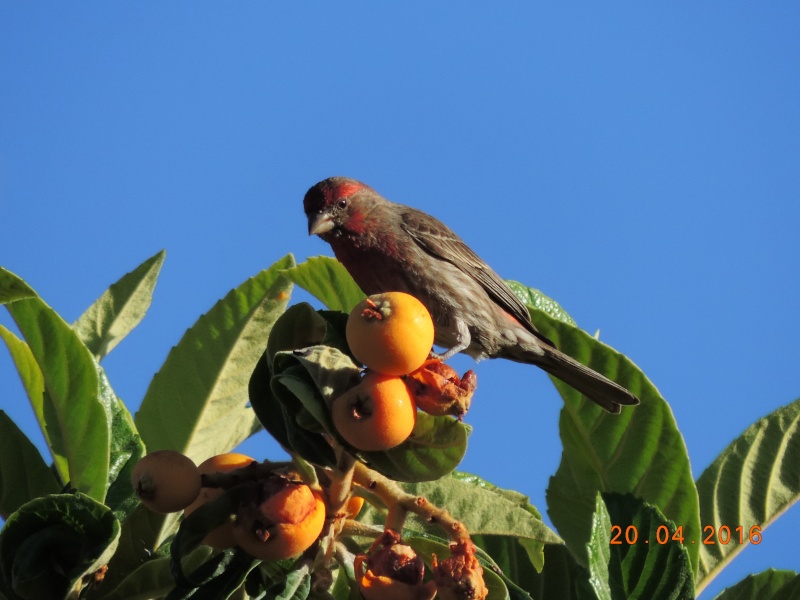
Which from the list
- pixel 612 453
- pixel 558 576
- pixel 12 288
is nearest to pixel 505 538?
pixel 558 576

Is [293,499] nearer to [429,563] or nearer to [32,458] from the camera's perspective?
[429,563]

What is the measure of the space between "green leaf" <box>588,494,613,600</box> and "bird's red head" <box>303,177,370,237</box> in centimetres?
258

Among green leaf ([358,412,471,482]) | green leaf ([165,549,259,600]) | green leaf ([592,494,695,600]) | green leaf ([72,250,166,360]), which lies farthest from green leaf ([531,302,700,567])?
green leaf ([72,250,166,360])

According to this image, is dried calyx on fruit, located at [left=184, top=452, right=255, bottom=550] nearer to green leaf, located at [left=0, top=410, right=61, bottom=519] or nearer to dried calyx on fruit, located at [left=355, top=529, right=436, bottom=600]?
dried calyx on fruit, located at [left=355, top=529, right=436, bottom=600]

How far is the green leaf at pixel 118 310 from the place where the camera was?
11.4ft

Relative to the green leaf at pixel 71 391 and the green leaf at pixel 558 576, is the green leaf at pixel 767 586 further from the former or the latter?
the green leaf at pixel 71 391

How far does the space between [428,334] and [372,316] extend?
0.13 meters

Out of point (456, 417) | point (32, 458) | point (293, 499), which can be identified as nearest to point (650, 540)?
point (456, 417)

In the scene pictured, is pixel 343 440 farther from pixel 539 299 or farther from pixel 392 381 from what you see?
pixel 539 299

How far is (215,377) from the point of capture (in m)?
3.31

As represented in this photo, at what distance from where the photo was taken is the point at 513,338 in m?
5.34

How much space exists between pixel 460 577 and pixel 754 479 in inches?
63.5

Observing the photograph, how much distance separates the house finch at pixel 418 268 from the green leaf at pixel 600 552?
196cm

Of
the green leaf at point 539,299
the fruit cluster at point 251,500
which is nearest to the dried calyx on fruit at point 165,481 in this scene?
the fruit cluster at point 251,500
